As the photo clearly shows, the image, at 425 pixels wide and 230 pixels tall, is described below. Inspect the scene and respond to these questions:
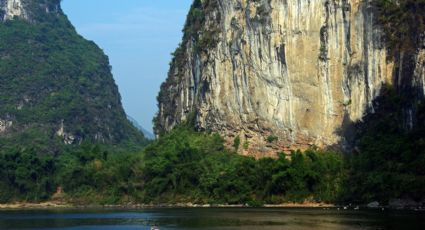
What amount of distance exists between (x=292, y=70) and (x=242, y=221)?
23.9 m

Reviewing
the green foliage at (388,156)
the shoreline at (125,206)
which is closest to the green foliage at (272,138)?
the shoreline at (125,206)

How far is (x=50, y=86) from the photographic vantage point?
351 ft

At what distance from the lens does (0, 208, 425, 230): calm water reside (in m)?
39.7

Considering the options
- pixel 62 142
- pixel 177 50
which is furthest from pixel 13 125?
pixel 177 50

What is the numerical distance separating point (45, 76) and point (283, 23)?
4885cm

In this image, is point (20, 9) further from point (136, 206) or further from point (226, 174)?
point (226, 174)

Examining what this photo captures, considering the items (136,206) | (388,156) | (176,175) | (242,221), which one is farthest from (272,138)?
(242,221)

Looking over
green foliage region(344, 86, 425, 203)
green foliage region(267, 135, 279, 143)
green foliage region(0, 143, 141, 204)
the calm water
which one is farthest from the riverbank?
the calm water

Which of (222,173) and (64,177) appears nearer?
(222,173)

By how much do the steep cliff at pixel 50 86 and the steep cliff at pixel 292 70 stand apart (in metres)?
32.9

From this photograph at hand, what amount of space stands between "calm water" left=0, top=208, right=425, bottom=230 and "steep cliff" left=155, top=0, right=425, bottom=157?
13550 mm

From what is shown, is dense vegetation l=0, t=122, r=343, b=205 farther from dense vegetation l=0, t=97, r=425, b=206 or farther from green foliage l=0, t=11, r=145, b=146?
green foliage l=0, t=11, r=145, b=146

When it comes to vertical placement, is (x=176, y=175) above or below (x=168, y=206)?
above

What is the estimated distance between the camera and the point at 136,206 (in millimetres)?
69312
